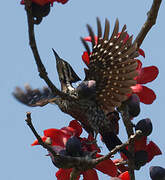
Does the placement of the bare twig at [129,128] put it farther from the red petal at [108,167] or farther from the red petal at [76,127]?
the red petal at [76,127]

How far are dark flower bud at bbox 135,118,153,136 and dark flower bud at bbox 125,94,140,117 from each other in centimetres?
7

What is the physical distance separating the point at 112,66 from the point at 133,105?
32cm

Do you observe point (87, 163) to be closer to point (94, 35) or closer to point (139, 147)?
point (139, 147)

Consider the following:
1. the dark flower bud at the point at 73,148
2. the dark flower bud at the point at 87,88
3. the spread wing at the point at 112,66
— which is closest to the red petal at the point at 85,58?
the spread wing at the point at 112,66

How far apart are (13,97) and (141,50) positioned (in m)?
0.92

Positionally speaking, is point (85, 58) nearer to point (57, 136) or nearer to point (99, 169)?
point (57, 136)

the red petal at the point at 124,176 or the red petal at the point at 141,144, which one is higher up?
the red petal at the point at 141,144

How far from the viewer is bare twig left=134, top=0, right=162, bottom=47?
294 cm

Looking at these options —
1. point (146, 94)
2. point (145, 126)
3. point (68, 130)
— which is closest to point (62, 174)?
point (68, 130)

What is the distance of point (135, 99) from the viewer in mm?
3014

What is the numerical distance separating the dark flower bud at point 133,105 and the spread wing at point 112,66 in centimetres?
4

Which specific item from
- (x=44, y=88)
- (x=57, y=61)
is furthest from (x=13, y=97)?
(x=57, y=61)

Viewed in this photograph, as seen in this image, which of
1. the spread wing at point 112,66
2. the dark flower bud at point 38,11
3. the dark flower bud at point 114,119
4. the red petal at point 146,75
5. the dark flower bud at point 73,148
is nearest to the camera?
the dark flower bud at point 38,11

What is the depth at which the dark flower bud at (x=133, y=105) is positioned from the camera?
2.99 metres
